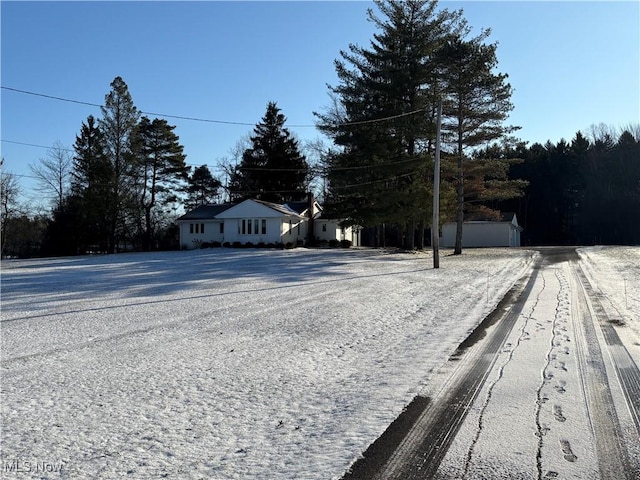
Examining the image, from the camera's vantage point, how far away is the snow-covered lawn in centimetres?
342

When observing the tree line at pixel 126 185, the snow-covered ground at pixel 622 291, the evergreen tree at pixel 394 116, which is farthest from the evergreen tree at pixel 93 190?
the snow-covered ground at pixel 622 291

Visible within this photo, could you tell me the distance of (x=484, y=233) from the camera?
50656 mm

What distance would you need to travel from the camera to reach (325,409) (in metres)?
4.33

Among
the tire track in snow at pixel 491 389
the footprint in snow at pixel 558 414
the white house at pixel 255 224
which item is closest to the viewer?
the tire track in snow at pixel 491 389

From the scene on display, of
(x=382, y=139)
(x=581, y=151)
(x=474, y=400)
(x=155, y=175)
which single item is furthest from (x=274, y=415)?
(x=581, y=151)

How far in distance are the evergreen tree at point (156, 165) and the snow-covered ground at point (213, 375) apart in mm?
36344

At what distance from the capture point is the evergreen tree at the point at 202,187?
5741cm

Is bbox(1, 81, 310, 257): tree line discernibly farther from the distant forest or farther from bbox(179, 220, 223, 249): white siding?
the distant forest

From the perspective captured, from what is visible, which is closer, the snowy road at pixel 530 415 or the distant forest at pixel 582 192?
the snowy road at pixel 530 415

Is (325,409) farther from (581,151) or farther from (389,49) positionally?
(581,151)

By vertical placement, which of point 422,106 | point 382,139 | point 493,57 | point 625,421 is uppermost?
point 493,57

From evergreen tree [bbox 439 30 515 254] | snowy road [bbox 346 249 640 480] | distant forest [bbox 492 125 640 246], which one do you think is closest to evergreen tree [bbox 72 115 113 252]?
evergreen tree [bbox 439 30 515 254]

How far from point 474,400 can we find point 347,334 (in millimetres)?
3235

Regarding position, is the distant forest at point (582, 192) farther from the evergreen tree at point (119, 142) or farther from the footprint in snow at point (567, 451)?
the footprint in snow at point (567, 451)
